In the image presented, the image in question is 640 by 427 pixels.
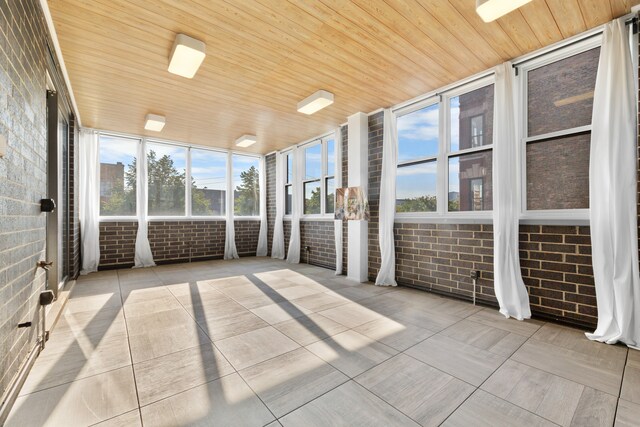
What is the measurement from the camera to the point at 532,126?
3.23 metres

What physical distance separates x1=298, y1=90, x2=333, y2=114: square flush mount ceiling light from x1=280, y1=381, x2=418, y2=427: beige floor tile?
3.58m

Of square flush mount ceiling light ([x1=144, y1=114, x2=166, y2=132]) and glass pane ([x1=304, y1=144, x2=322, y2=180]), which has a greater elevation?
square flush mount ceiling light ([x1=144, y1=114, x2=166, y2=132])

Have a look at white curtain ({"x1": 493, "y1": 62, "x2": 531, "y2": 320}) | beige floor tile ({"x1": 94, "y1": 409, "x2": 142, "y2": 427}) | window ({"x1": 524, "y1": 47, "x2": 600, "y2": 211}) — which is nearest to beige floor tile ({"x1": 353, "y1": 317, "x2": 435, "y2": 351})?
white curtain ({"x1": 493, "y1": 62, "x2": 531, "y2": 320})

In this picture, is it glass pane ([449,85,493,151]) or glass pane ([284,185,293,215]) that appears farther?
glass pane ([284,185,293,215])

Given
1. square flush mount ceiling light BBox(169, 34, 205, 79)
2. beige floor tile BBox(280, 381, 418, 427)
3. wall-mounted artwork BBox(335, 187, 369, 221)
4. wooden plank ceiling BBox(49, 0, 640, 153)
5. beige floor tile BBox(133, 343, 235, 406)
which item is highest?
wooden plank ceiling BBox(49, 0, 640, 153)

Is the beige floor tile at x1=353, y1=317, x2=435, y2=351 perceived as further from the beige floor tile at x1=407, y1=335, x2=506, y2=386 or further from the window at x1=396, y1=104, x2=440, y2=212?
the window at x1=396, y1=104, x2=440, y2=212

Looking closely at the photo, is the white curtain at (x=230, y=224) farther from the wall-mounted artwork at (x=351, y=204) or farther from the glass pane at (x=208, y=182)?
the wall-mounted artwork at (x=351, y=204)

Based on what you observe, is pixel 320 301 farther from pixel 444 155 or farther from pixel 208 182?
pixel 208 182

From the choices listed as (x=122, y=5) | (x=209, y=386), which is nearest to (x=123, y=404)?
(x=209, y=386)

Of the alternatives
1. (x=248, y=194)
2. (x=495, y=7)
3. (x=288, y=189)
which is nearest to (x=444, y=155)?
(x=495, y=7)

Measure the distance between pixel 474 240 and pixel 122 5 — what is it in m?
4.34

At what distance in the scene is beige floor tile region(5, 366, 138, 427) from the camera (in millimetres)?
1570

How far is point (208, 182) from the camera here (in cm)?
730

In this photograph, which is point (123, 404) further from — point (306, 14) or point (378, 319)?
point (306, 14)
